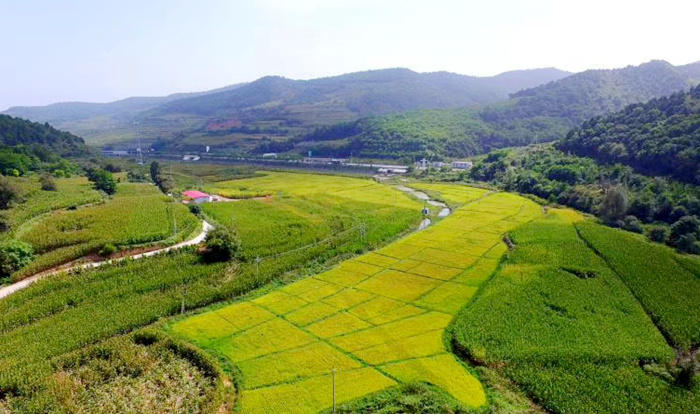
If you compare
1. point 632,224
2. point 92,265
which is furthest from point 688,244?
point 92,265

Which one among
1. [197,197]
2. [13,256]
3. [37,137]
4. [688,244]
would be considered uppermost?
[37,137]

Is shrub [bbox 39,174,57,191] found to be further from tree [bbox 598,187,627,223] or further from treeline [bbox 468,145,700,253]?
tree [bbox 598,187,627,223]

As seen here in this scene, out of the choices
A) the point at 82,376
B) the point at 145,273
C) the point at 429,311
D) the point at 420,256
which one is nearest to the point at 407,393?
the point at 429,311

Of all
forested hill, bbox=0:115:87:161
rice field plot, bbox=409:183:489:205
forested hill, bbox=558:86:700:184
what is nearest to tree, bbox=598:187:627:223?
forested hill, bbox=558:86:700:184

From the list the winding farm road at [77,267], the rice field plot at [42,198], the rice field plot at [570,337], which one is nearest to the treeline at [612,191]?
the rice field plot at [570,337]

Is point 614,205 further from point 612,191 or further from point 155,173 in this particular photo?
point 155,173

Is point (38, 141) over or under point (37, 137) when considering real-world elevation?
under

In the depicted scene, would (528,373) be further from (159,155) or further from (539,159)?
(159,155)
